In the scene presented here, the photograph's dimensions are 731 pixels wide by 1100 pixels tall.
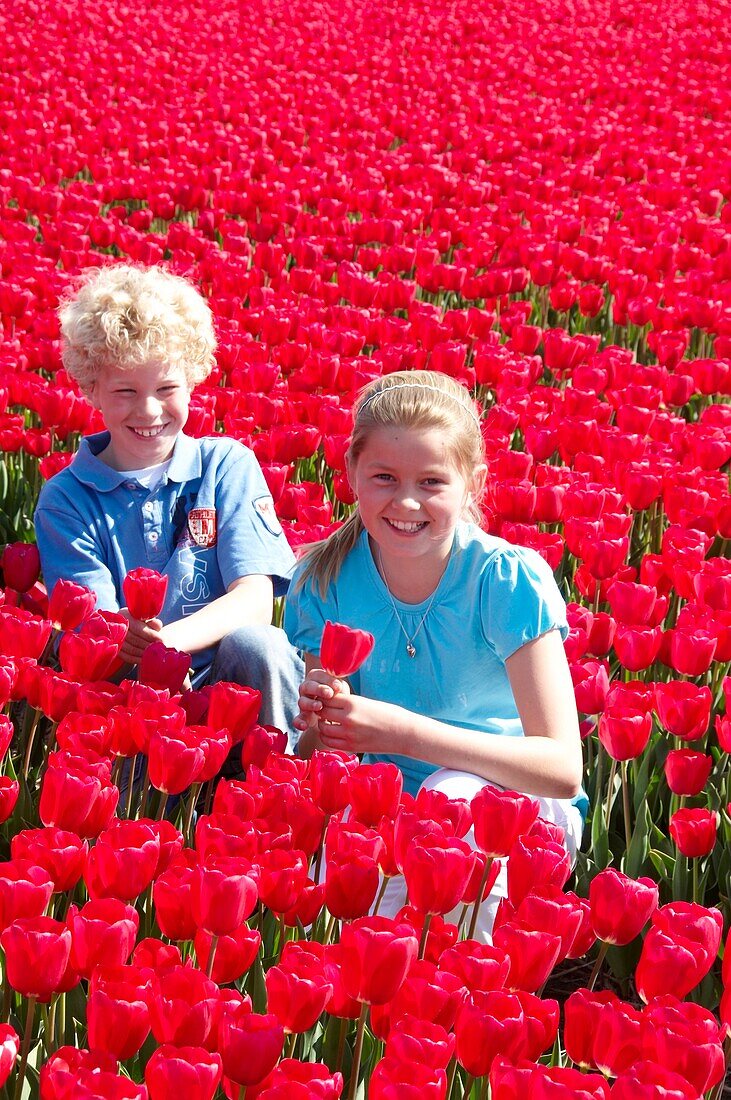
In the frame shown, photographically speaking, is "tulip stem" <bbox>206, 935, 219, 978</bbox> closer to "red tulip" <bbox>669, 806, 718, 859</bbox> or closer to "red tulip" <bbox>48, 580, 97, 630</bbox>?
"red tulip" <bbox>669, 806, 718, 859</bbox>

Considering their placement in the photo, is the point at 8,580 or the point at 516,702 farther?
the point at 8,580

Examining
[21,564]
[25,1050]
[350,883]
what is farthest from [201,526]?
[25,1050]

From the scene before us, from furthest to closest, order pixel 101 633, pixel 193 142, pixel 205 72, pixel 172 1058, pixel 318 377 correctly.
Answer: pixel 205 72
pixel 193 142
pixel 318 377
pixel 101 633
pixel 172 1058

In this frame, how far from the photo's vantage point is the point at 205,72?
39.3ft

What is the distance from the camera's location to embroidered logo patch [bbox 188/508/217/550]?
3564 mm

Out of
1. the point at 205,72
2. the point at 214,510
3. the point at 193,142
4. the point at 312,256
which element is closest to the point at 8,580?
the point at 214,510

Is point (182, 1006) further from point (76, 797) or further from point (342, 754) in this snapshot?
point (342, 754)

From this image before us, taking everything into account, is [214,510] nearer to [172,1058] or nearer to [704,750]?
[704,750]

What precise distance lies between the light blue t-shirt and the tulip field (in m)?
0.18

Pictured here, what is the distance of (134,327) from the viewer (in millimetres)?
3496

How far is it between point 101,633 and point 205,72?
10184mm

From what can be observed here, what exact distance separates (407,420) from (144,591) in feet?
2.15

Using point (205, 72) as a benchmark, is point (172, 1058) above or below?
below

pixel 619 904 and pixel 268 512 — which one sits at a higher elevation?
pixel 268 512
